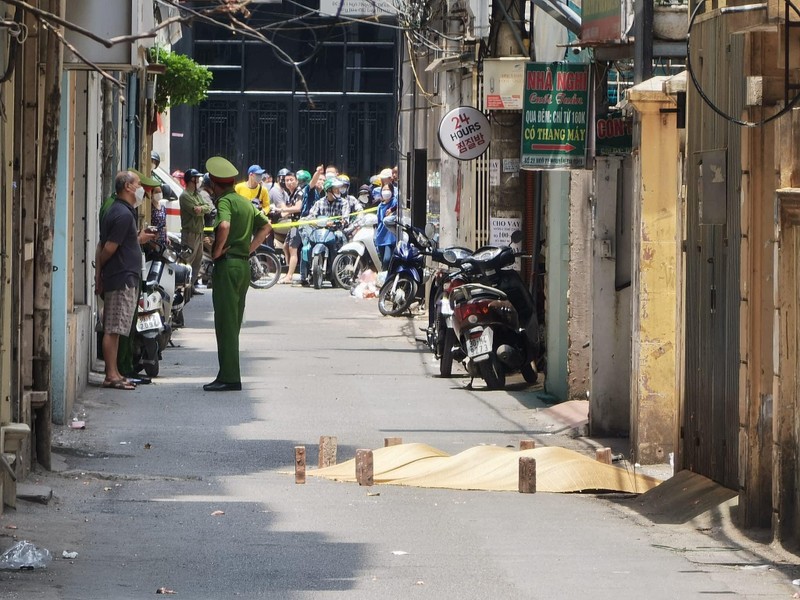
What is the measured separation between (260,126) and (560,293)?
2395 centimetres

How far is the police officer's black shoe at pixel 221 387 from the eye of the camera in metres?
15.4

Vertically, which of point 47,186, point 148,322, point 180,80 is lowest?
point 148,322

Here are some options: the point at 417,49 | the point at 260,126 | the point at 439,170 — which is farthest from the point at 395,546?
the point at 260,126

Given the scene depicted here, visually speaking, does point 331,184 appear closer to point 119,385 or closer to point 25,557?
point 119,385

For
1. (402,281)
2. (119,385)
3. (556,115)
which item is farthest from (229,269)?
(402,281)

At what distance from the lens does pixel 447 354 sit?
16953mm

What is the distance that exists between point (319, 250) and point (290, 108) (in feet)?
34.9

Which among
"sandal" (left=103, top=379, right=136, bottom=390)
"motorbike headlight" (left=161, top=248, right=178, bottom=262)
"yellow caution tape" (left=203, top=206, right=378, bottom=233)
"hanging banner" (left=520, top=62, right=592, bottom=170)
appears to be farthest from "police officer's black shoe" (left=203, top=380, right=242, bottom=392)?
"yellow caution tape" (left=203, top=206, right=378, bottom=233)

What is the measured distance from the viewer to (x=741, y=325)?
29.2 feet

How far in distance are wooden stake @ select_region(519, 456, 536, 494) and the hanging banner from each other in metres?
4.22

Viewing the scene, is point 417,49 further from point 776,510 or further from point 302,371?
point 776,510

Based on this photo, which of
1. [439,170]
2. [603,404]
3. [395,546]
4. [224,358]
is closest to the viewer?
[395,546]

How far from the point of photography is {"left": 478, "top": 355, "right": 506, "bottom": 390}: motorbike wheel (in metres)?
16.1

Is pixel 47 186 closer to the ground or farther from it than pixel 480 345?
farther from it
